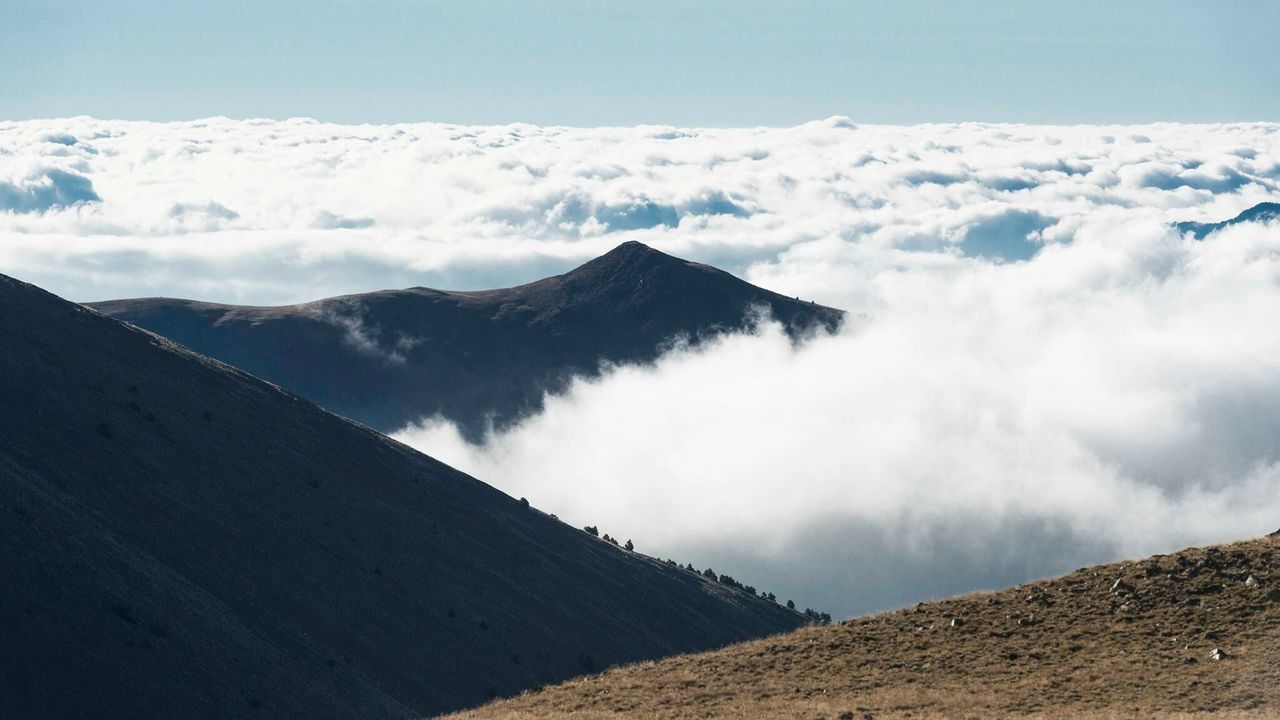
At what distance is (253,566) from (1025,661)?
51505mm

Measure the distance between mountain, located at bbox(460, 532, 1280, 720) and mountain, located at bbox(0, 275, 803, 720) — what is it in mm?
21204

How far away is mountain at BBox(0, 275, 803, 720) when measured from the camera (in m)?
56.0

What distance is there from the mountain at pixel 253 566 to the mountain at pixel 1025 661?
2120 cm

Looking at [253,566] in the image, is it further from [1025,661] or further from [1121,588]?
[1121,588]

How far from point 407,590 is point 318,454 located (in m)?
21.8

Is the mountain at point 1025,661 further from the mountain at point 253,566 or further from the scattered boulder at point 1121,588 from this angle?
the mountain at point 253,566

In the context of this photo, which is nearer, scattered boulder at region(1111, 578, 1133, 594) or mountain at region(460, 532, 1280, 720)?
mountain at region(460, 532, 1280, 720)

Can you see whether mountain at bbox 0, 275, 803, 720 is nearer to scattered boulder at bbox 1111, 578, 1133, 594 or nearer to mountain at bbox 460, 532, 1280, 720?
mountain at bbox 460, 532, 1280, 720

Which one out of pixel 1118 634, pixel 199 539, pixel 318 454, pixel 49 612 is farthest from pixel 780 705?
pixel 318 454

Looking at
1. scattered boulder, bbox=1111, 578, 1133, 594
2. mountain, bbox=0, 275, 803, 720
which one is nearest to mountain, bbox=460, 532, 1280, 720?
scattered boulder, bbox=1111, 578, 1133, 594

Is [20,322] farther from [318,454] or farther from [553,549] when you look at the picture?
[553,549]

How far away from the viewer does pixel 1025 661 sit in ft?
133

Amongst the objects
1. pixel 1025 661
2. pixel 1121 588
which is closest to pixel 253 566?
pixel 1025 661

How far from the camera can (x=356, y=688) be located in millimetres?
66812
